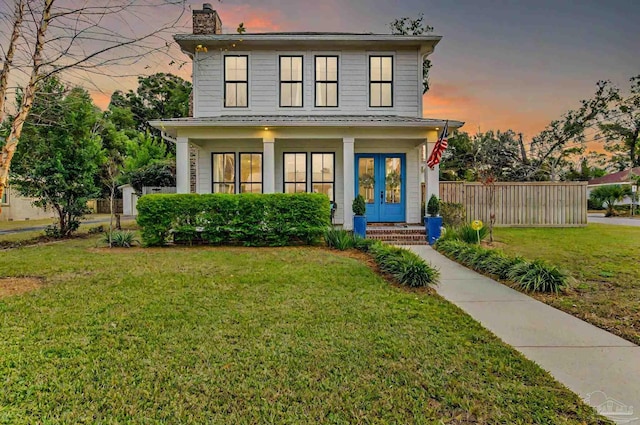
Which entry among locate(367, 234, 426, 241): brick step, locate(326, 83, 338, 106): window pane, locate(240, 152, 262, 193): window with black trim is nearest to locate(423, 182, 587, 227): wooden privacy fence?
locate(367, 234, 426, 241): brick step

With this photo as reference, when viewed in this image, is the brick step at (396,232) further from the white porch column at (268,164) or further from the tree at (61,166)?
the tree at (61,166)

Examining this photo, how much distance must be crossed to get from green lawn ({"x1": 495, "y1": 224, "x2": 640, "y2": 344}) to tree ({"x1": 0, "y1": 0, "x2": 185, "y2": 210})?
7223 millimetres

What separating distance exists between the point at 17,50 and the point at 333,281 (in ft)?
19.5

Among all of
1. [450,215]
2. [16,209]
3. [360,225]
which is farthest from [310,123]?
[16,209]

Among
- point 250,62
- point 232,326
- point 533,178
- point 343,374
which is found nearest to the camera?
point 343,374

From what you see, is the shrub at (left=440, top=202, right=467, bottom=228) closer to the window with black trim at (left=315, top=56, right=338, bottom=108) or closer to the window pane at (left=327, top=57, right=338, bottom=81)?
the window with black trim at (left=315, top=56, right=338, bottom=108)

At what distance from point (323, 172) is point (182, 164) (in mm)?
4682

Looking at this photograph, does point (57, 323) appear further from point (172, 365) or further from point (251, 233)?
point (251, 233)

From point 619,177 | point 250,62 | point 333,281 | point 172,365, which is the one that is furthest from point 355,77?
point 619,177

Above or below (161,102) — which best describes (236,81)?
below

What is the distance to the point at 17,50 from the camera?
5.01 m

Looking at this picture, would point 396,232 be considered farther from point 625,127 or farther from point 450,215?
point 625,127

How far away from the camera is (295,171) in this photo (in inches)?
473

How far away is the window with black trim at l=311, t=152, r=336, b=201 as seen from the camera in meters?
12.0
